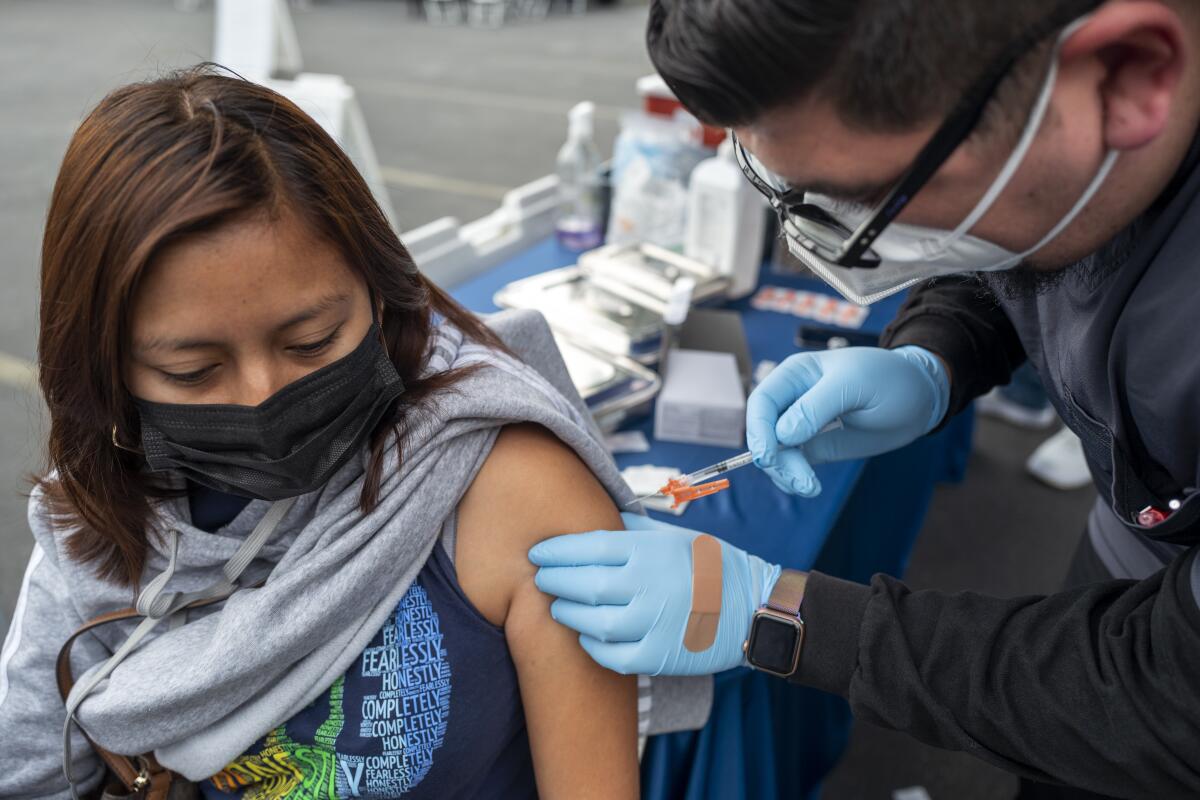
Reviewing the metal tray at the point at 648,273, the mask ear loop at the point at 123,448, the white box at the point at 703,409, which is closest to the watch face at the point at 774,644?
the white box at the point at 703,409

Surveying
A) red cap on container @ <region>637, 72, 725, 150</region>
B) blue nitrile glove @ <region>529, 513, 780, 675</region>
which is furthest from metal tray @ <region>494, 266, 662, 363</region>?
blue nitrile glove @ <region>529, 513, 780, 675</region>

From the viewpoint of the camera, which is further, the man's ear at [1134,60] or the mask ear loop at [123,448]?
the mask ear loop at [123,448]

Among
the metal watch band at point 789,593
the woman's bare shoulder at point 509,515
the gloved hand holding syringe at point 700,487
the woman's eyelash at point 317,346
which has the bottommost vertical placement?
the gloved hand holding syringe at point 700,487

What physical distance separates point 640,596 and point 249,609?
0.47 meters

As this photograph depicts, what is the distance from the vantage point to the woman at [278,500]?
0.88 m

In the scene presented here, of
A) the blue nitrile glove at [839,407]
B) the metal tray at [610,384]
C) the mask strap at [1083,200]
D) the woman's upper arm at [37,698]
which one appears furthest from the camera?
the metal tray at [610,384]

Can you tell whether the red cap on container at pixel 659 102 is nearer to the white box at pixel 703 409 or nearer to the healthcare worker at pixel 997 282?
the white box at pixel 703 409

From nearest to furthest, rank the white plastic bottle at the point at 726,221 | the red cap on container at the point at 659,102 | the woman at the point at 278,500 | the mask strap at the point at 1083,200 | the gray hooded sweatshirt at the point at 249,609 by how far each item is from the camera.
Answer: the mask strap at the point at 1083,200 < the woman at the point at 278,500 < the gray hooded sweatshirt at the point at 249,609 < the white plastic bottle at the point at 726,221 < the red cap on container at the point at 659,102

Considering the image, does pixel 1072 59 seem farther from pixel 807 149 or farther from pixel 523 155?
pixel 523 155

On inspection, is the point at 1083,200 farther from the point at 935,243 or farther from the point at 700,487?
the point at 700,487

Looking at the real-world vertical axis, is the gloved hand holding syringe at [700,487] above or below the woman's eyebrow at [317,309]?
below

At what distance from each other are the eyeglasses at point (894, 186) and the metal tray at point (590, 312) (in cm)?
81

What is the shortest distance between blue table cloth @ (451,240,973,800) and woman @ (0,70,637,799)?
0.27 m

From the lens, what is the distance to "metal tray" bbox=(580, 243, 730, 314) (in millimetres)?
2016
